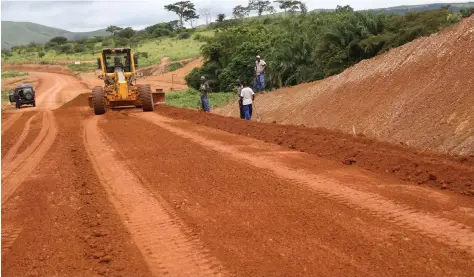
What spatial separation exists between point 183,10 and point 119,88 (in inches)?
3648

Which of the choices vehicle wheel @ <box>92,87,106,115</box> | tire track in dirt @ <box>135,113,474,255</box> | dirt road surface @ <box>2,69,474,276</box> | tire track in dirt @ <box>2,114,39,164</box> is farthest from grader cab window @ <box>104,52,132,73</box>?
tire track in dirt @ <box>135,113,474,255</box>

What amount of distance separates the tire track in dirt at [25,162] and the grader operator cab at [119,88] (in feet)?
16.2

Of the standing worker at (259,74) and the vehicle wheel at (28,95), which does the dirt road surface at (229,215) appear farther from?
the vehicle wheel at (28,95)

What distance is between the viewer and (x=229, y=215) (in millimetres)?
6926

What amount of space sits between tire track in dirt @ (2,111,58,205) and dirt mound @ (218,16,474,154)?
8816mm

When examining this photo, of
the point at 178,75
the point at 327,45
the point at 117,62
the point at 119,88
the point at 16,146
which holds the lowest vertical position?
the point at 16,146

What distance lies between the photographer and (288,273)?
4.96m

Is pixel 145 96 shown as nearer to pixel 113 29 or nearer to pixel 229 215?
pixel 229 215

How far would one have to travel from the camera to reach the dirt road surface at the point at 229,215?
5.30m

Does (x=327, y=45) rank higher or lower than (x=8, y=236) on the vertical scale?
higher

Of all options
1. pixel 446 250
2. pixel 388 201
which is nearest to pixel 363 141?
pixel 388 201

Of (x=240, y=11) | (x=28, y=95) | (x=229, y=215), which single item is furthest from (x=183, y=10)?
(x=229, y=215)

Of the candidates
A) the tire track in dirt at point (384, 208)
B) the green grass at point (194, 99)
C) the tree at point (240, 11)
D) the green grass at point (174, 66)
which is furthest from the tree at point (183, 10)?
the tire track in dirt at point (384, 208)

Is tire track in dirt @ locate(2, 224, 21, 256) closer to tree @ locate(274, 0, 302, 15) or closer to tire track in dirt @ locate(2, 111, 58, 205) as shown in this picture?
tire track in dirt @ locate(2, 111, 58, 205)
